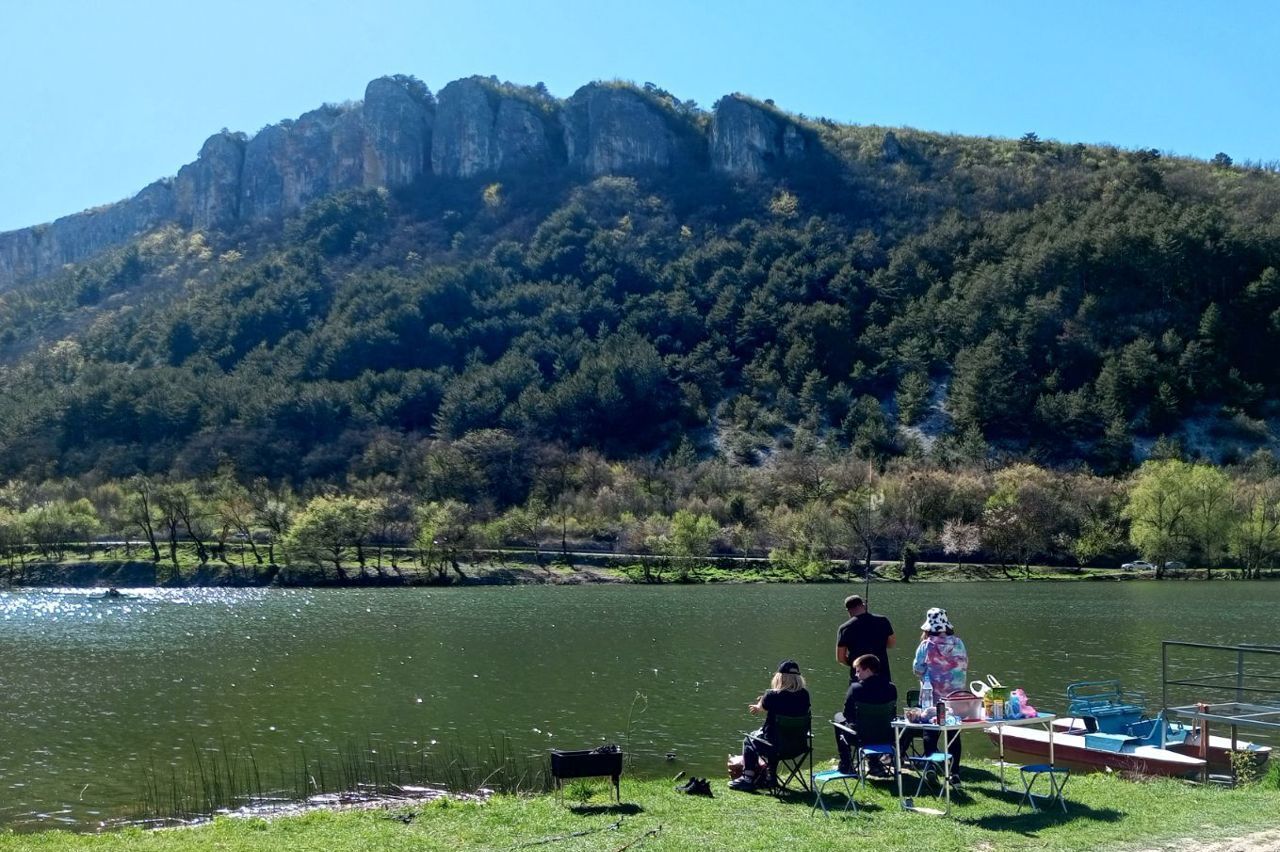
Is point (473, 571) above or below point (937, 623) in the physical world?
below

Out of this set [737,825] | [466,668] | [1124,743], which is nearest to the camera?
[737,825]

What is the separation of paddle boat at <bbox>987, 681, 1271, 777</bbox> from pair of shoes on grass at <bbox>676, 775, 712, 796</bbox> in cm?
543

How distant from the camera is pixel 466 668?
3716cm

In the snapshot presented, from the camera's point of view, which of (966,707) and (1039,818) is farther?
(966,707)

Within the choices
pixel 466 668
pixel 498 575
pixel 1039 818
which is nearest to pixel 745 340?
pixel 498 575

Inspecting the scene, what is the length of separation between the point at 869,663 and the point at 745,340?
5981 inches

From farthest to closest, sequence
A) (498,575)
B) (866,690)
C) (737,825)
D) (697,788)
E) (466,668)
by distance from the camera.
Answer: (498,575)
(466,668)
(697,788)
(866,690)
(737,825)

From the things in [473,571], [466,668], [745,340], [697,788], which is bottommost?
[473,571]

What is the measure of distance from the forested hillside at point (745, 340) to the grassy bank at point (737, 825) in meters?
110

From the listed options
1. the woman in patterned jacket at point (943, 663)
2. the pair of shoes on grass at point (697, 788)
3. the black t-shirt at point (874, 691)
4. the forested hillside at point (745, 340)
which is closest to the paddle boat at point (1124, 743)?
the woman in patterned jacket at point (943, 663)

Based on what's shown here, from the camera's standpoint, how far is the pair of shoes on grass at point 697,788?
16.3m

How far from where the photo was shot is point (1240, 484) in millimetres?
97312

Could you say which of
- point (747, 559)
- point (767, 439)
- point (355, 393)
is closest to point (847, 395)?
point (767, 439)

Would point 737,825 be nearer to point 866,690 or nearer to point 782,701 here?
point 782,701
